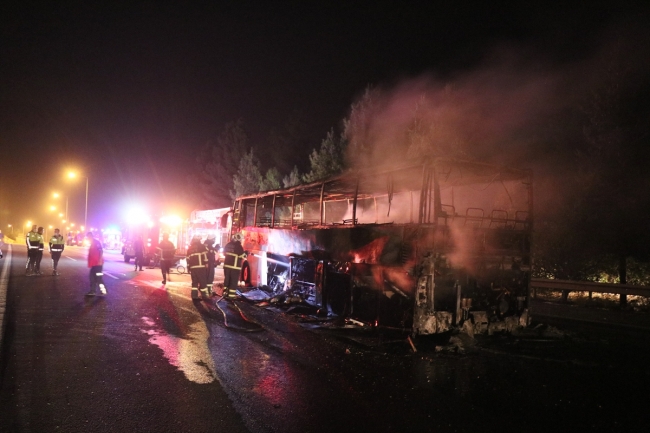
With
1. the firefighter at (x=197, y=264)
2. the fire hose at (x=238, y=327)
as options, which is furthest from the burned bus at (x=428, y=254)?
the firefighter at (x=197, y=264)

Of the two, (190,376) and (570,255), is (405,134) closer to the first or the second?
(570,255)

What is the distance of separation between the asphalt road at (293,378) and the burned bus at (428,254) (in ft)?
1.69

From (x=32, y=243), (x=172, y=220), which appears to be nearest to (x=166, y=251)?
(x=32, y=243)

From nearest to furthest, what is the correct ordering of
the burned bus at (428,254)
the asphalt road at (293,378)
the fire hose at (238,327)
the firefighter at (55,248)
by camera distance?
the asphalt road at (293,378), the burned bus at (428,254), the fire hose at (238,327), the firefighter at (55,248)

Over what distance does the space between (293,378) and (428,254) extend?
9.81 ft

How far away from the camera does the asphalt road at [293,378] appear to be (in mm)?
3932

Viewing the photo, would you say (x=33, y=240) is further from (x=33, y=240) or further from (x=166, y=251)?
(x=166, y=251)

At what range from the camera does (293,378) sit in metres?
5.09

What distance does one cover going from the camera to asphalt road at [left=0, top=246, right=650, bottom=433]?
393 cm

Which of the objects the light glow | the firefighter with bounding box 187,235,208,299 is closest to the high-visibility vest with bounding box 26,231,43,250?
the light glow

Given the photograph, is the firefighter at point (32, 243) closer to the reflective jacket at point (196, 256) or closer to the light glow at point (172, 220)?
the light glow at point (172, 220)

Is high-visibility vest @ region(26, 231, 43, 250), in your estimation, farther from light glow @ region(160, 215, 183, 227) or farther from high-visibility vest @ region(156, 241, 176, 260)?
light glow @ region(160, 215, 183, 227)

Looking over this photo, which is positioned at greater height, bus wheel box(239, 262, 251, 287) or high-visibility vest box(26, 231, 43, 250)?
high-visibility vest box(26, 231, 43, 250)

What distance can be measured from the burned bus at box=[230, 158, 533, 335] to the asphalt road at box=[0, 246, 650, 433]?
20.2 inches
